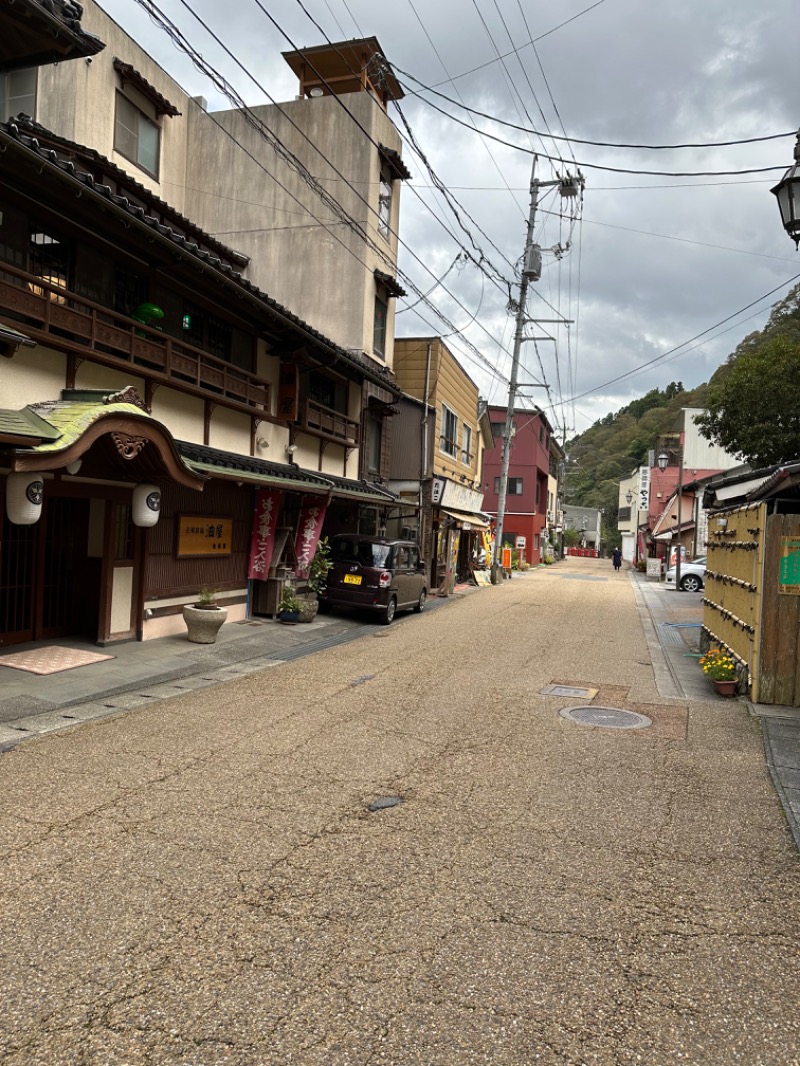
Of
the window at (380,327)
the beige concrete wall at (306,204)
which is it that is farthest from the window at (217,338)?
the window at (380,327)

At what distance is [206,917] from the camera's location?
146 inches

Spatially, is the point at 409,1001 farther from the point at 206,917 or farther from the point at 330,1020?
the point at 206,917

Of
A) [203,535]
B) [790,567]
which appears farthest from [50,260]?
[790,567]

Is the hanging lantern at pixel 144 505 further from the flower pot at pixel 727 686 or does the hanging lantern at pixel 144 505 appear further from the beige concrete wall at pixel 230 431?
the flower pot at pixel 727 686

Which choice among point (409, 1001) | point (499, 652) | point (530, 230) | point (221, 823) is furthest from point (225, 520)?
point (530, 230)

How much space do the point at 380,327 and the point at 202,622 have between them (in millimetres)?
13562

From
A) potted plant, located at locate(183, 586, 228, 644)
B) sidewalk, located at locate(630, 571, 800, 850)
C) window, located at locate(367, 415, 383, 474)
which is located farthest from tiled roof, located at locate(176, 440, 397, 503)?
sidewalk, located at locate(630, 571, 800, 850)

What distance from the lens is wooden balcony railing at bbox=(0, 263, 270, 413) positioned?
9.26m

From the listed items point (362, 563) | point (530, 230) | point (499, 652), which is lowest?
point (499, 652)

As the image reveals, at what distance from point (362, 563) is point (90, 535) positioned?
6998 millimetres

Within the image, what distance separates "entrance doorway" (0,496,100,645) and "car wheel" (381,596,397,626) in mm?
7071

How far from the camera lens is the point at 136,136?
16.6 metres

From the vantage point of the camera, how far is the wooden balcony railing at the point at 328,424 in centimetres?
1744

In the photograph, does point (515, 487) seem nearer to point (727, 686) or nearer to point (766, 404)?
point (766, 404)
